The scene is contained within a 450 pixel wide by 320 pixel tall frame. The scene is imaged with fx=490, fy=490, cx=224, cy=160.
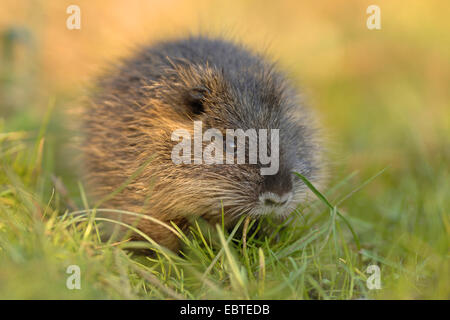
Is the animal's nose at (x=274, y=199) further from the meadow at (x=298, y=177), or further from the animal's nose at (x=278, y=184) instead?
the meadow at (x=298, y=177)

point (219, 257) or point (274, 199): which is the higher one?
point (274, 199)

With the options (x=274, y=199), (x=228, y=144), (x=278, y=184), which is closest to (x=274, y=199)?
(x=274, y=199)

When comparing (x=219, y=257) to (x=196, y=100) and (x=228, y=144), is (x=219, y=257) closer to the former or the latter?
(x=228, y=144)

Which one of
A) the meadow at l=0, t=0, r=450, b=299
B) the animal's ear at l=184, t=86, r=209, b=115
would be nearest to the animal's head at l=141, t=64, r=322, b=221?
the animal's ear at l=184, t=86, r=209, b=115

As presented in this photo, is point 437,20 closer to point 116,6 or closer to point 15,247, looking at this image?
point 116,6

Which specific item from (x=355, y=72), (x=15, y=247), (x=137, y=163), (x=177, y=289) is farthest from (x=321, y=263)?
(x=355, y=72)

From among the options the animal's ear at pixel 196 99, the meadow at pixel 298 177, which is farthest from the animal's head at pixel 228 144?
the meadow at pixel 298 177

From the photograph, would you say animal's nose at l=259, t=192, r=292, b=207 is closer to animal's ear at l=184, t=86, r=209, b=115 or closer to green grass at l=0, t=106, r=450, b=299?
green grass at l=0, t=106, r=450, b=299
